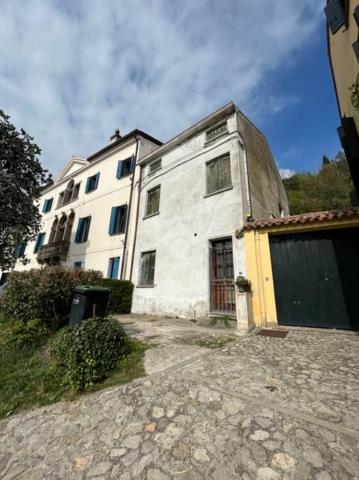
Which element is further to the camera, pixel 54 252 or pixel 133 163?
pixel 54 252

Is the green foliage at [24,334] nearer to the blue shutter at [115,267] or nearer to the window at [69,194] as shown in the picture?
the blue shutter at [115,267]

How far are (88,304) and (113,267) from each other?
24.4ft

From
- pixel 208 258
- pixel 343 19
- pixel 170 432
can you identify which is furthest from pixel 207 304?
pixel 343 19

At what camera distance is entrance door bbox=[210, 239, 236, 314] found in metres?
6.95

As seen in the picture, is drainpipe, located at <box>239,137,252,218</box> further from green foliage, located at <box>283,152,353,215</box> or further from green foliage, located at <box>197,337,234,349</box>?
green foliage, located at <box>283,152,353,215</box>

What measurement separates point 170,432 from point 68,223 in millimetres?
16477

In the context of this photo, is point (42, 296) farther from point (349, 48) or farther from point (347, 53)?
point (347, 53)

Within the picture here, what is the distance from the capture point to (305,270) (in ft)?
19.8

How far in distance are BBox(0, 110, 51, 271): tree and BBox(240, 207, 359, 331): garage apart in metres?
12.1

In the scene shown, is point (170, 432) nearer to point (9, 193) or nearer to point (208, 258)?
point (208, 258)

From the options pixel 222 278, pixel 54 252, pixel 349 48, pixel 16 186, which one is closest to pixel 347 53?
pixel 349 48

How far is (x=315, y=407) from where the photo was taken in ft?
7.35

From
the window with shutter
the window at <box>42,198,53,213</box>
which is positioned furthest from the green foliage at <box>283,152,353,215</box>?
the window at <box>42,198,53,213</box>

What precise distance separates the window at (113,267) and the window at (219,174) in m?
6.38
